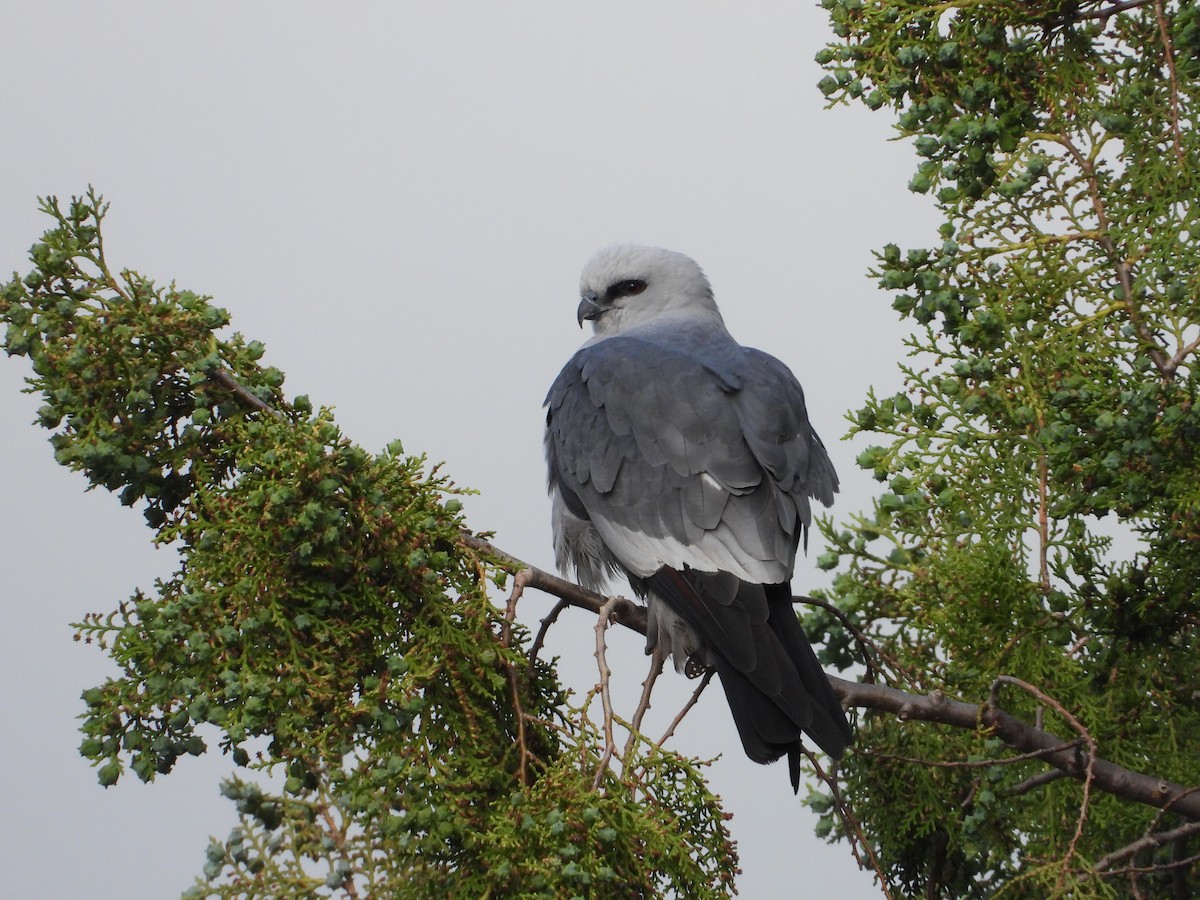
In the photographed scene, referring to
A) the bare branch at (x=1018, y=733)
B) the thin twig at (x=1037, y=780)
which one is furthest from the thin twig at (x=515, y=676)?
the thin twig at (x=1037, y=780)

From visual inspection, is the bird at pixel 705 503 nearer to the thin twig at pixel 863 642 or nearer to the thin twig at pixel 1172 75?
the thin twig at pixel 863 642

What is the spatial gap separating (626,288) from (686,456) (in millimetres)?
1470

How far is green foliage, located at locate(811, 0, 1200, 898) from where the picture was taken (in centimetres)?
360

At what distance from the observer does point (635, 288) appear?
195 inches

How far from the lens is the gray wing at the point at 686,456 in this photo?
3.42 metres

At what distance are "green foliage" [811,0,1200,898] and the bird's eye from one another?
1.26 metres

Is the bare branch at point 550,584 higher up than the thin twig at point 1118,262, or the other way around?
the thin twig at point 1118,262

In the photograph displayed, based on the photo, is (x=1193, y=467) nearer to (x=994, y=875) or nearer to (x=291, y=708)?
(x=994, y=875)

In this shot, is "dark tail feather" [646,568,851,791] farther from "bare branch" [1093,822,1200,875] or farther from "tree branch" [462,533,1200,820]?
"bare branch" [1093,822,1200,875]

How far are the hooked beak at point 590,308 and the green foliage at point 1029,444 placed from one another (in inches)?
54.0

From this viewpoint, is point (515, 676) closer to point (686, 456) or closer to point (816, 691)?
point (816, 691)

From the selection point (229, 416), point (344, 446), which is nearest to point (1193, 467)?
point (344, 446)

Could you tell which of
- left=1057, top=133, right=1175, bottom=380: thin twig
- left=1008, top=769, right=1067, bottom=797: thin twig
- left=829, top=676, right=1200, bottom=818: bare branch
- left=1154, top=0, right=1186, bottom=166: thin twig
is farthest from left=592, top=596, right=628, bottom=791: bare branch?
left=1154, top=0, right=1186, bottom=166: thin twig

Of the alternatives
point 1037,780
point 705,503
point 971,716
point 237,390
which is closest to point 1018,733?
point 971,716
